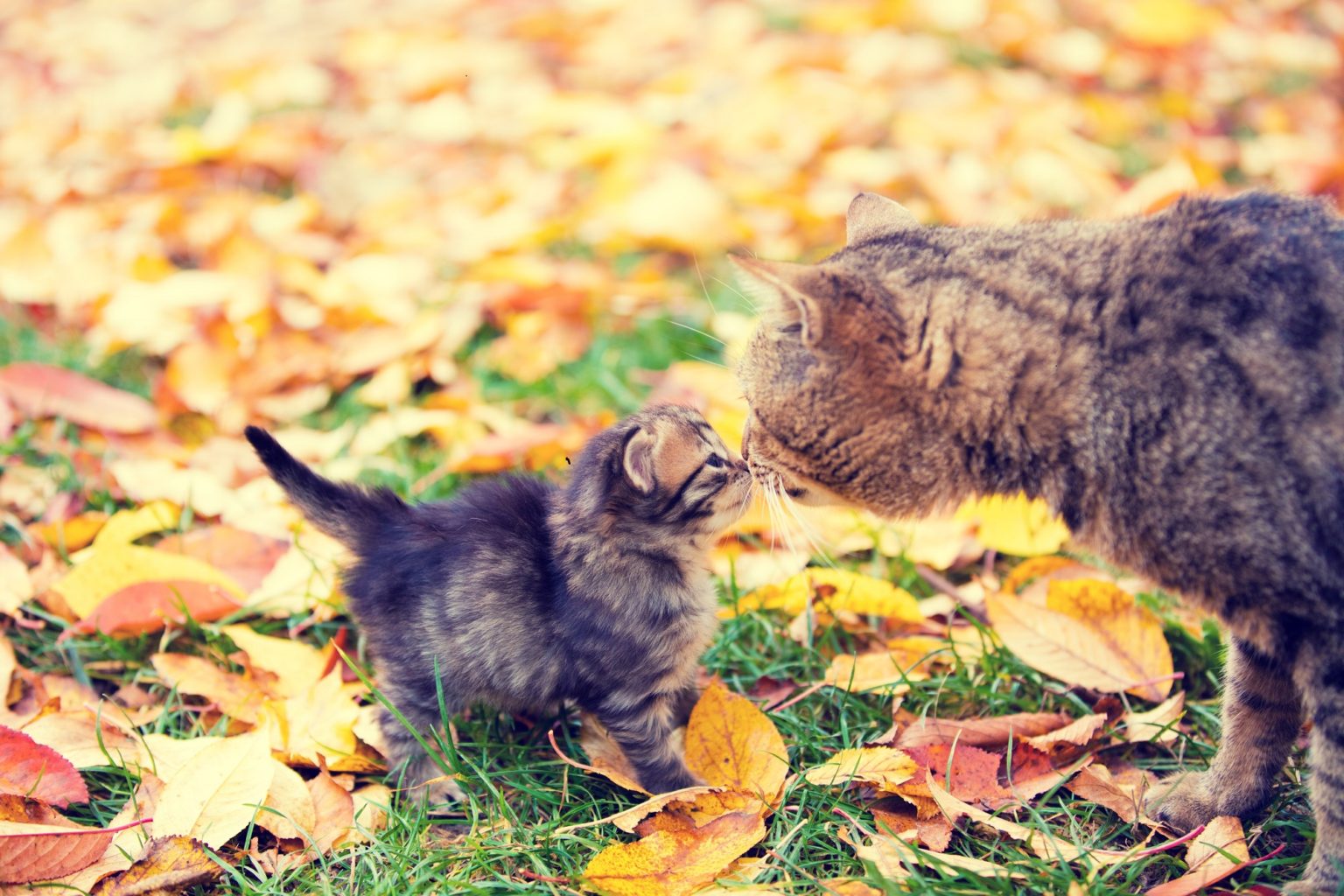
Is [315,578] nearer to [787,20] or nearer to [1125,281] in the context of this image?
[1125,281]

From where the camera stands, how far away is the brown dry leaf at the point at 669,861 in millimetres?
2402

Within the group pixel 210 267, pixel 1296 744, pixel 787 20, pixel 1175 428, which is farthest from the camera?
pixel 787 20

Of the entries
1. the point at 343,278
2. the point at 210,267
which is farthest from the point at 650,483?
the point at 210,267

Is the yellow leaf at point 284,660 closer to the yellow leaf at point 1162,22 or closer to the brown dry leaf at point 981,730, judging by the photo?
the brown dry leaf at point 981,730

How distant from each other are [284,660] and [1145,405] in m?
2.38

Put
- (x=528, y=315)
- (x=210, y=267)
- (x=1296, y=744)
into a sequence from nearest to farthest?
(x=1296, y=744) < (x=528, y=315) < (x=210, y=267)

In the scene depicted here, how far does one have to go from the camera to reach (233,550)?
366 cm

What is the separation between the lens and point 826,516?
3.93 m

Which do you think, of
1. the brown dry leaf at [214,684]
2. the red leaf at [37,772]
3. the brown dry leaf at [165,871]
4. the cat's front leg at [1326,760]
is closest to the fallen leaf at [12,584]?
the brown dry leaf at [214,684]

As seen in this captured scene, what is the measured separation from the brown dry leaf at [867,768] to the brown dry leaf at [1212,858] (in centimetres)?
58

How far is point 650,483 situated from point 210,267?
10.5 feet

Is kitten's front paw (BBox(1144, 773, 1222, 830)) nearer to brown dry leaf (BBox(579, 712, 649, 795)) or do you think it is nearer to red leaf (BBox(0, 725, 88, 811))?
brown dry leaf (BBox(579, 712, 649, 795))

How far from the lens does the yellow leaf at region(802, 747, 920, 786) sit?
269cm

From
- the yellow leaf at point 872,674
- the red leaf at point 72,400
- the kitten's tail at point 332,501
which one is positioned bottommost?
the yellow leaf at point 872,674
